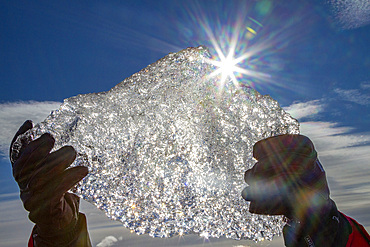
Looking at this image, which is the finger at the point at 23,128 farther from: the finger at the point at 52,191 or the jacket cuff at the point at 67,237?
the jacket cuff at the point at 67,237

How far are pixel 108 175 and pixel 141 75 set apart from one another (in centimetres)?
99

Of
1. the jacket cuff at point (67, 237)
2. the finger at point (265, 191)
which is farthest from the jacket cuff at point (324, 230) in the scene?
the jacket cuff at point (67, 237)

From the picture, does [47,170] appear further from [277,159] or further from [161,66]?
[277,159]

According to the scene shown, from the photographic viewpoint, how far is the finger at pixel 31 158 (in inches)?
97.4

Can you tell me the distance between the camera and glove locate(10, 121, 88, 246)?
2.38 m

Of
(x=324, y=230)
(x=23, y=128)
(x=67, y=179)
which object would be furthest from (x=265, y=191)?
(x=23, y=128)

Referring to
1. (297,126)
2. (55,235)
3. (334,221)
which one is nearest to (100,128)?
(55,235)

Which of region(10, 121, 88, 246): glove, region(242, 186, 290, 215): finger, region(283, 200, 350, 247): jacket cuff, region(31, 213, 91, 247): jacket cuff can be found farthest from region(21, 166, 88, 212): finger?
region(283, 200, 350, 247): jacket cuff

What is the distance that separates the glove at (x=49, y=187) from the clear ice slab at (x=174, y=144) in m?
0.24

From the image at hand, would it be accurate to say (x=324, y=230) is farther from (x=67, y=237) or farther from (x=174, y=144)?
(x=67, y=237)

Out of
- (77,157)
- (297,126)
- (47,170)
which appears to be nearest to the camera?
Result: (47,170)

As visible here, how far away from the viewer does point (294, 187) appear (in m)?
2.57

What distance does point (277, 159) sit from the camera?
2496mm

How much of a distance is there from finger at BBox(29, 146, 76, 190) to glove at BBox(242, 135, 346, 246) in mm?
1382
